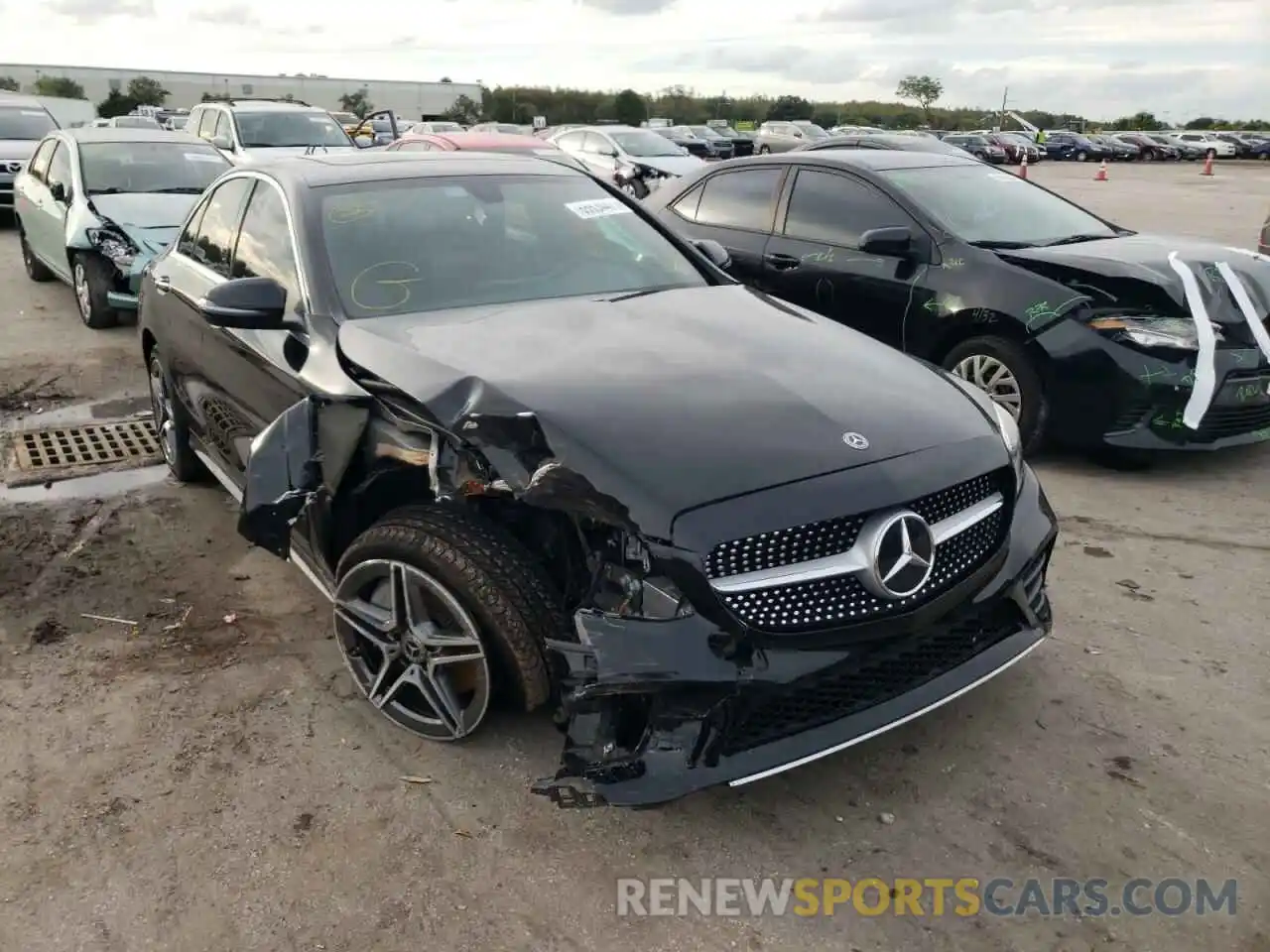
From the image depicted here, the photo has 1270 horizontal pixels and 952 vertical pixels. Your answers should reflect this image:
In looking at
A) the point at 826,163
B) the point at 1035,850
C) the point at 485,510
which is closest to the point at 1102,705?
the point at 1035,850

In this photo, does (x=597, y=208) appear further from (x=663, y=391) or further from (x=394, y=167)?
(x=663, y=391)

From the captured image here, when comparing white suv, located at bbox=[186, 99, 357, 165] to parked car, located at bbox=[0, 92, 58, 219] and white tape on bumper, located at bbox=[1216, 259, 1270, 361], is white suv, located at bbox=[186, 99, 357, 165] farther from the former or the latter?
white tape on bumper, located at bbox=[1216, 259, 1270, 361]

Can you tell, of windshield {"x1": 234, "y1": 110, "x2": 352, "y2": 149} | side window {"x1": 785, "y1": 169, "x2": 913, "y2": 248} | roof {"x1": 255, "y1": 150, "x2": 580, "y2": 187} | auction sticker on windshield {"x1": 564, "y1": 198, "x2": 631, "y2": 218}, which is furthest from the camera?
windshield {"x1": 234, "y1": 110, "x2": 352, "y2": 149}

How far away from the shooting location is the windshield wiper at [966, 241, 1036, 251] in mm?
5688

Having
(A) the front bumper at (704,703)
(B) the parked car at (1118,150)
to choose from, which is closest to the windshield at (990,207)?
(A) the front bumper at (704,703)

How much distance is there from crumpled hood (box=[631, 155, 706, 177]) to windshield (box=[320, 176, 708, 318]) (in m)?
12.6

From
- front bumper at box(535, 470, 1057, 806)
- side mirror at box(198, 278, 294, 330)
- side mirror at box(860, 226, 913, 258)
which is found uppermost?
side mirror at box(860, 226, 913, 258)

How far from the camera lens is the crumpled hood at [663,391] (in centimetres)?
254

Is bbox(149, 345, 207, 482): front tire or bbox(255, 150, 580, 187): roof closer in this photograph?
bbox(255, 150, 580, 187): roof

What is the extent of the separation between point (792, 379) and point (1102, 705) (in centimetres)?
147

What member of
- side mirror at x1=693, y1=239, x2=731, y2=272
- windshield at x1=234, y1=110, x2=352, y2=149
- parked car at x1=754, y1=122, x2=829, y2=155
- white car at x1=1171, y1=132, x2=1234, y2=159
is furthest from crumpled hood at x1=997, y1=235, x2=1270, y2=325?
white car at x1=1171, y1=132, x2=1234, y2=159

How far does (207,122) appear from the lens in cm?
1521

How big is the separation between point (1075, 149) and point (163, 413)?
5350cm

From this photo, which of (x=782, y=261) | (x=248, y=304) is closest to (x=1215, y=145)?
(x=782, y=261)
